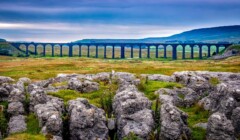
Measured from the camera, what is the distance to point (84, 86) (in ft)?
192

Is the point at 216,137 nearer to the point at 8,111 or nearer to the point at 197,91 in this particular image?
the point at 197,91

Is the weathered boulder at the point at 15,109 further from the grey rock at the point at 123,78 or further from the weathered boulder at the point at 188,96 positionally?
the weathered boulder at the point at 188,96

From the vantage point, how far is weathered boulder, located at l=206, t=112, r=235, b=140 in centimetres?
4238

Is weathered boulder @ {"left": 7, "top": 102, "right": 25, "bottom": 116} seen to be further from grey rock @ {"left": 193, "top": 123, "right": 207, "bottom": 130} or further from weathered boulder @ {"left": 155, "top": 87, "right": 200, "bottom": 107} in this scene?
grey rock @ {"left": 193, "top": 123, "right": 207, "bottom": 130}

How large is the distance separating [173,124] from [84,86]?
19.5 metres

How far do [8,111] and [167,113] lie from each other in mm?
20567

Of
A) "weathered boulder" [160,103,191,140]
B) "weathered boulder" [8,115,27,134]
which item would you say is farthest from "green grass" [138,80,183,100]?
"weathered boulder" [8,115,27,134]

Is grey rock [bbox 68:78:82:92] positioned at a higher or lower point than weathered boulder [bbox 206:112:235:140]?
higher

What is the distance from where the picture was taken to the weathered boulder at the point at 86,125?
42.9 meters

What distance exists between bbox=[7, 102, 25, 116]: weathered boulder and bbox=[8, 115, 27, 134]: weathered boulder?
1.46 meters

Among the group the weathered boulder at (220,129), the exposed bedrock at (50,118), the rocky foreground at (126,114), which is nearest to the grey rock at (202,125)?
the rocky foreground at (126,114)

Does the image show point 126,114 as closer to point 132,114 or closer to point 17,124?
→ point 132,114

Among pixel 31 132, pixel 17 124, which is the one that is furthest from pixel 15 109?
pixel 31 132

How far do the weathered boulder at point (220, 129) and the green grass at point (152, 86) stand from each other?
14004 millimetres
